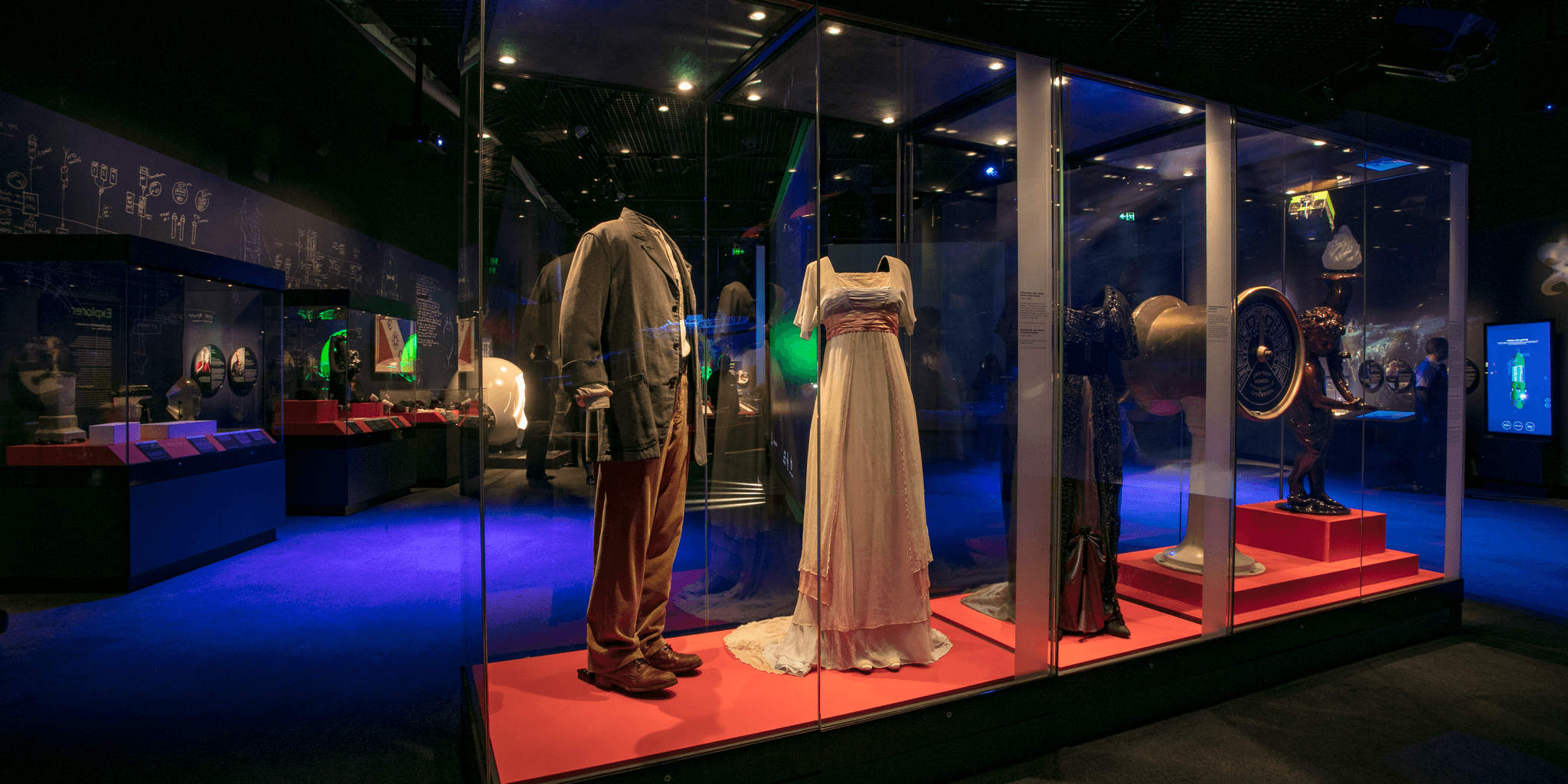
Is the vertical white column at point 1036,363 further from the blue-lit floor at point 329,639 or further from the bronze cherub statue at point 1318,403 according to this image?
the bronze cherub statue at point 1318,403

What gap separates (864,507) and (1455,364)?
12.4 ft

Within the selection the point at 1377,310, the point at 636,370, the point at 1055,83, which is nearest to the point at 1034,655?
the point at 636,370

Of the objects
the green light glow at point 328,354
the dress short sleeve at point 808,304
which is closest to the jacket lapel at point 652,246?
the dress short sleeve at point 808,304

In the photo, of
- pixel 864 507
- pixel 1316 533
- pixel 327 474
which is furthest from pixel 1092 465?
pixel 327 474

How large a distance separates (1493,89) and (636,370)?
30.5 ft

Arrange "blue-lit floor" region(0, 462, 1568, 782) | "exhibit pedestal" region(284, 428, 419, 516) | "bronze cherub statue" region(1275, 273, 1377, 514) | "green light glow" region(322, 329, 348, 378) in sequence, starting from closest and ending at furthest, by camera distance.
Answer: "blue-lit floor" region(0, 462, 1568, 782) → "bronze cherub statue" region(1275, 273, 1377, 514) → "exhibit pedestal" region(284, 428, 419, 516) → "green light glow" region(322, 329, 348, 378)

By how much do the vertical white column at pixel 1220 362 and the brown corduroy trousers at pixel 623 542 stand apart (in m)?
2.33

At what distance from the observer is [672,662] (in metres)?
2.34

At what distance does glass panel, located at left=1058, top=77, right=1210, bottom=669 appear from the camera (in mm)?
2830

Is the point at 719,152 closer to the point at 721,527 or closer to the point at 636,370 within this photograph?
the point at 636,370

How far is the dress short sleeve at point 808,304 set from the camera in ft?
8.27

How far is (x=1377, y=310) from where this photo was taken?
3742 mm

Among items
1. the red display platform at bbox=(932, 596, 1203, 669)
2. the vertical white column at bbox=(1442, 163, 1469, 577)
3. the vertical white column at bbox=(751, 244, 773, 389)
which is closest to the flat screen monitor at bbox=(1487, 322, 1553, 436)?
the vertical white column at bbox=(1442, 163, 1469, 577)

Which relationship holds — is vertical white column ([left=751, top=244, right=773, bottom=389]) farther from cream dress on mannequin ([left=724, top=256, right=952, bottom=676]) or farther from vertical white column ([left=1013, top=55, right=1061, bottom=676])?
vertical white column ([left=1013, top=55, right=1061, bottom=676])
